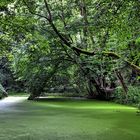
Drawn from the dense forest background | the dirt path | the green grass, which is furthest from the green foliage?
the green grass

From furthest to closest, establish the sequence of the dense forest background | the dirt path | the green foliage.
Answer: the green foliage → the dirt path → the dense forest background

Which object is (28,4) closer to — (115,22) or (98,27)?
(98,27)

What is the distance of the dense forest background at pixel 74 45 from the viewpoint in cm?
743

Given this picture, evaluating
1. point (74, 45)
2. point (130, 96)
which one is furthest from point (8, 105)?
point (74, 45)

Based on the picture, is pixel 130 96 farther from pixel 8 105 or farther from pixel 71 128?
pixel 71 128

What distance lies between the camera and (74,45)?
408 inches

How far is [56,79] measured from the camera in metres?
23.5

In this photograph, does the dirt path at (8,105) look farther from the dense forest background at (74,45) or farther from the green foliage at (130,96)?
the green foliage at (130,96)

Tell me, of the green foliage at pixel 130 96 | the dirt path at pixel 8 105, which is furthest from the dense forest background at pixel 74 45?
the dirt path at pixel 8 105

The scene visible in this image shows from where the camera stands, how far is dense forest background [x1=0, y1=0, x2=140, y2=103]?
7.43 meters

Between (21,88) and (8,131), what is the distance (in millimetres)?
22691

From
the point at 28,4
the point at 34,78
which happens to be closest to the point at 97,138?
the point at 28,4

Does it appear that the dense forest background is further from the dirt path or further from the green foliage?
the dirt path

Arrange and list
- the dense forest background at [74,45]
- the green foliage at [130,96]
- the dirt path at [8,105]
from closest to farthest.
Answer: the dense forest background at [74,45]
the dirt path at [8,105]
the green foliage at [130,96]
